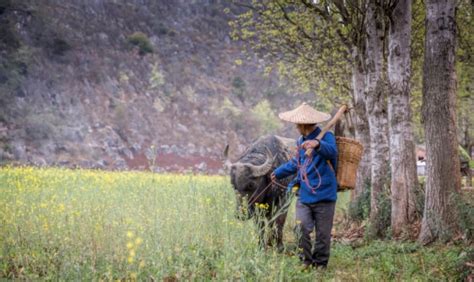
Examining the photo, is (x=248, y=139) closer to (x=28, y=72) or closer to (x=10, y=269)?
(x=28, y=72)

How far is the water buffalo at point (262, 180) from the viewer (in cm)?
842

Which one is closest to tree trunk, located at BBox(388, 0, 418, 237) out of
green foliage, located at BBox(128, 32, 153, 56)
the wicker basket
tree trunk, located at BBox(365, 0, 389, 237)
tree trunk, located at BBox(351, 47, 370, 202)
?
tree trunk, located at BBox(365, 0, 389, 237)

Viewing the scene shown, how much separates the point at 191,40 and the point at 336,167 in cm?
6097

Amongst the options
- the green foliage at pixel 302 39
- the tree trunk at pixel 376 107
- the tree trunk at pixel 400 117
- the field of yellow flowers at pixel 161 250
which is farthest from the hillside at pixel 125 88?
the tree trunk at pixel 400 117

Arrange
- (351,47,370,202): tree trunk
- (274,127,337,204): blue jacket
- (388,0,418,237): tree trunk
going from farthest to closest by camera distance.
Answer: (351,47,370,202): tree trunk → (388,0,418,237): tree trunk → (274,127,337,204): blue jacket

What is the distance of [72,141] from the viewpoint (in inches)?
1603

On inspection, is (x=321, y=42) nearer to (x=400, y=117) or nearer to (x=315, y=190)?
(x=400, y=117)

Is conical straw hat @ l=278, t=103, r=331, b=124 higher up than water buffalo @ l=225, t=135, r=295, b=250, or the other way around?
conical straw hat @ l=278, t=103, r=331, b=124

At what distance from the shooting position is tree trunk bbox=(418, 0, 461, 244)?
25.3 feet

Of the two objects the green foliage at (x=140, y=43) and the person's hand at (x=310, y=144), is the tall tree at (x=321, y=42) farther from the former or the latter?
the green foliage at (x=140, y=43)

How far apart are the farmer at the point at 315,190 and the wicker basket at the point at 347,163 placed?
174 millimetres

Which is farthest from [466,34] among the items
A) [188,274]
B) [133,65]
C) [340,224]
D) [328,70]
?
[133,65]

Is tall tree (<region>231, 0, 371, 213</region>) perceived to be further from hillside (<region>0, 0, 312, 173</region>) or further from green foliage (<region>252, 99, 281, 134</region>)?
green foliage (<region>252, 99, 281, 134</region>)

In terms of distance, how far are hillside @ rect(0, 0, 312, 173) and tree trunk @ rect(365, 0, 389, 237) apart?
28924 mm
